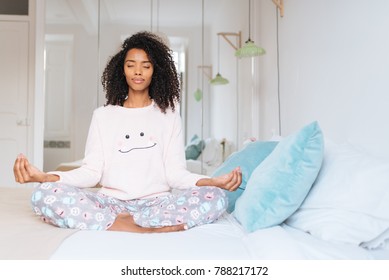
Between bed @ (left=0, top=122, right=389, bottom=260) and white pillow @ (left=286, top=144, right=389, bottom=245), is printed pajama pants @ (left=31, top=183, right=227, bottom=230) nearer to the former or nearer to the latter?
bed @ (left=0, top=122, right=389, bottom=260)

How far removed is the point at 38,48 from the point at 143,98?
7.32ft

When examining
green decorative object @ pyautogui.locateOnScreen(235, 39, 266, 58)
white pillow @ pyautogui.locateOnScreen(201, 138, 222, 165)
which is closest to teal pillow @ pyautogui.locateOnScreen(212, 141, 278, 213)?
green decorative object @ pyautogui.locateOnScreen(235, 39, 266, 58)

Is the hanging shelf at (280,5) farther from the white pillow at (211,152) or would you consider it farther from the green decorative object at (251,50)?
the white pillow at (211,152)

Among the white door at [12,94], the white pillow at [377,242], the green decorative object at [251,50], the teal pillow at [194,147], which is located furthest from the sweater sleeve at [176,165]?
the white door at [12,94]

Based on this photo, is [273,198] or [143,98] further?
[143,98]

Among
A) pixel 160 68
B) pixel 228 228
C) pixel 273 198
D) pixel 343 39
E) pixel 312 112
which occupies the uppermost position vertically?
pixel 343 39

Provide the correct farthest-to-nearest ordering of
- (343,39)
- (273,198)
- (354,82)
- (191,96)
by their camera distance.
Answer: (191,96) → (343,39) → (354,82) → (273,198)

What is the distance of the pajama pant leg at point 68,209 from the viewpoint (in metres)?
1.19

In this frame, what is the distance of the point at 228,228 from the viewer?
1256 mm

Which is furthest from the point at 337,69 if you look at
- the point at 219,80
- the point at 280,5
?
the point at 219,80

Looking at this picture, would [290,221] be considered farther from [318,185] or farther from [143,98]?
[143,98]

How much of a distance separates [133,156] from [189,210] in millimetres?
361

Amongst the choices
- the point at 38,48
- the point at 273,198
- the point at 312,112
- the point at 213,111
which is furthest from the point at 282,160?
the point at 38,48

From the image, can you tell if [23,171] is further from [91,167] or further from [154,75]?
[154,75]
